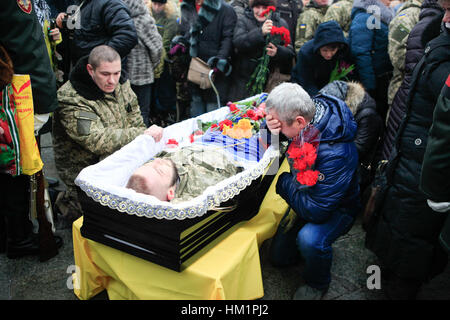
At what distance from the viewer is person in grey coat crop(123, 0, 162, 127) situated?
164 inches

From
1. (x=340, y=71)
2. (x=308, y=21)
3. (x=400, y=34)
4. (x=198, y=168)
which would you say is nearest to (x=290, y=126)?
(x=198, y=168)

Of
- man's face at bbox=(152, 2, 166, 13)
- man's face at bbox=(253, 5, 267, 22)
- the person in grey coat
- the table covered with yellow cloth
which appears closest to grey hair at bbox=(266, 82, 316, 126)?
the table covered with yellow cloth

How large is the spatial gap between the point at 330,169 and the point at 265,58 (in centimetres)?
233

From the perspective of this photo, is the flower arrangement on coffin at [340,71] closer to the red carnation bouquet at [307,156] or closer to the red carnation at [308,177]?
the red carnation bouquet at [307,156]

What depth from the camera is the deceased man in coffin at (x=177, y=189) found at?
1805 millimetres

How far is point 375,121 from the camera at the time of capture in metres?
3.18

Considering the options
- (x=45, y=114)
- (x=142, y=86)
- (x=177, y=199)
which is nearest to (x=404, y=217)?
(x=177, y=199)

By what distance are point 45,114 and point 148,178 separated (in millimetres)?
1077

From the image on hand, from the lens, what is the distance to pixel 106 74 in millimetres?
2773

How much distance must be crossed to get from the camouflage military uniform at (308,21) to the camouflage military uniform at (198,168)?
3.04 metres

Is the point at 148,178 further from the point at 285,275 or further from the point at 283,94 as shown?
the point at 285,275

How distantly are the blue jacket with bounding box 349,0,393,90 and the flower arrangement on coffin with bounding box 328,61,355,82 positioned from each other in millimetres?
174

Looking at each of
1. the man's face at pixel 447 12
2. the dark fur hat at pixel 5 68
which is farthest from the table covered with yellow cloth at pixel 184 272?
the man's face at pixel 447 12

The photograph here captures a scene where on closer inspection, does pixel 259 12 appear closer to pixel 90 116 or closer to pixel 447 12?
pixel 90 116
